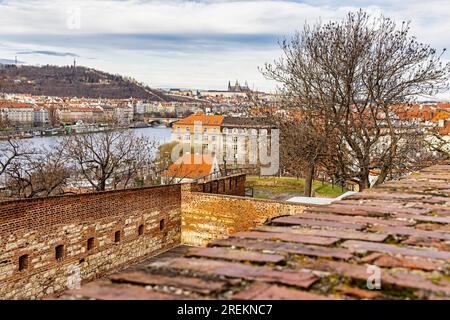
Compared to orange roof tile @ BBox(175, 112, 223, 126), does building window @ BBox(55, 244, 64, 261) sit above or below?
below

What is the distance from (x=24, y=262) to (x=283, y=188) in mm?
17980

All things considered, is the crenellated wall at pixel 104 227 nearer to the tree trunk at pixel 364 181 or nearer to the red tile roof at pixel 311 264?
the tree trunk at pixel 364 181

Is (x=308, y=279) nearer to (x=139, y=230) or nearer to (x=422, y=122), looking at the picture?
(x=139, y=230)

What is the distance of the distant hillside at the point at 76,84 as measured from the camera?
3962 inches

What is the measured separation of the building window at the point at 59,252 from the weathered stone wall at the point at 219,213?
19.0 feet

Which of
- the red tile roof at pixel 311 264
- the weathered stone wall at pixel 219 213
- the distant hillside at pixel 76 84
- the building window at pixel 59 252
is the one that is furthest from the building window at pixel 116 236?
the distant hillside at pixel 76 84

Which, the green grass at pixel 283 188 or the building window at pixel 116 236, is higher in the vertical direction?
the building window at pixel 116 236

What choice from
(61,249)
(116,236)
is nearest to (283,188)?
(116,236)

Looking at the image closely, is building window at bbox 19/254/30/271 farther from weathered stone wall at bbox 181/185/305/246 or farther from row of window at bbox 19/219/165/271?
weathered stone wall at bbox 181/185/305/246

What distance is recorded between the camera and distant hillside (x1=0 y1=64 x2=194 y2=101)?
330ft

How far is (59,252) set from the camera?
545 inches

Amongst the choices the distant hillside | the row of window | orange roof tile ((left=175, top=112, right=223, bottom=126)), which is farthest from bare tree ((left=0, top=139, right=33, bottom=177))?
the distant hillside

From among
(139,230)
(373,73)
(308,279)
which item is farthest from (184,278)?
(373,73)

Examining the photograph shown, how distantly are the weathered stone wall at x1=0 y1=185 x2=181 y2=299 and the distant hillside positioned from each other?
83968 millimetres
